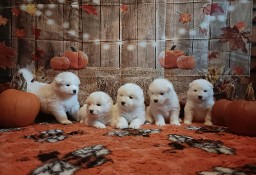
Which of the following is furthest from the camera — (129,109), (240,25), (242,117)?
(240,25)

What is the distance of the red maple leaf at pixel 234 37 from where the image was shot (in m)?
2.76

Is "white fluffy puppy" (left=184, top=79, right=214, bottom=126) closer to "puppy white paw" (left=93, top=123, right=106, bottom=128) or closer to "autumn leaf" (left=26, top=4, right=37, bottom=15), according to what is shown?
"puppy white paw" (left=93, top=123, right=106, bottom=128)

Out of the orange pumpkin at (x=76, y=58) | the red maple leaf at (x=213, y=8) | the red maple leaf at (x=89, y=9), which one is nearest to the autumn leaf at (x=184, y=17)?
the red maple leaf at (x=213, y=8)

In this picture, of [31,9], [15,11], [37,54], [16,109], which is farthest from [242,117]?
[15,11]

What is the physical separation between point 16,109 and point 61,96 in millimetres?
424

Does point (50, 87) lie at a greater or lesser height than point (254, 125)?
greater

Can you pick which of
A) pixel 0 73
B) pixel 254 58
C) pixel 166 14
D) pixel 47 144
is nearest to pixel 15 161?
pixel 47 144

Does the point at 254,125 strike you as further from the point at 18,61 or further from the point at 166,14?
the point at 18,61

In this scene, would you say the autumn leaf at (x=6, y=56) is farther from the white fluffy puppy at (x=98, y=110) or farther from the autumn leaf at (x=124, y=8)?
the autumn leaf at (x=124, y=8)

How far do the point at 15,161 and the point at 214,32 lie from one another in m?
2.20

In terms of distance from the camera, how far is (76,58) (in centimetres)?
288

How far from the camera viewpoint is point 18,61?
2.83 meters

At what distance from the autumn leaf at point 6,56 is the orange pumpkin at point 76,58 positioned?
1.73ft

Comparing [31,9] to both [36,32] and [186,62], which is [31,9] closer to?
[36,32]
